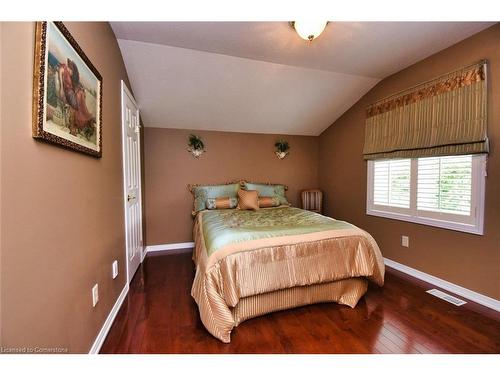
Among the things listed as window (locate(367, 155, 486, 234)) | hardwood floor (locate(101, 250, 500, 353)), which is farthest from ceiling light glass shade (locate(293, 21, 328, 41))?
hardwood floor (locate(101, 250, 500, 353))

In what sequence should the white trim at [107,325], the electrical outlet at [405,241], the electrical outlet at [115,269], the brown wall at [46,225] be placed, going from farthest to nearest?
the electrical outlet at [405,241] → the electrical outlet at [115,269] → the white trim at [107,325] → the brown wall at [46,225]

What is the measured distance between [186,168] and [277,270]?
261 cm

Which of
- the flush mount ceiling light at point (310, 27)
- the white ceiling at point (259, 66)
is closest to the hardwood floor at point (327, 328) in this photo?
the flush mount ceiling light at point (310, 27)

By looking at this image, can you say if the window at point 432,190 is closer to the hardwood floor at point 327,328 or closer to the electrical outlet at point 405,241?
the electrical outlet at point 405,241

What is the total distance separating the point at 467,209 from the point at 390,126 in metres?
1.26

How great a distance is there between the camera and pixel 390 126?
2812 millimetres

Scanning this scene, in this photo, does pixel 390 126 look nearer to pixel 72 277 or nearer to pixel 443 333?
pixel 443 333

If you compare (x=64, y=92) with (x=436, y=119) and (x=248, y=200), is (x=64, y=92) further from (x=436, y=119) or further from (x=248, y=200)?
(x=436, y=119)

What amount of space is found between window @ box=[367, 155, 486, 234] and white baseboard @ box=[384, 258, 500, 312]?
0.59 meters

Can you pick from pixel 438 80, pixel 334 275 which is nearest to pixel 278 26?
pixel 438 80

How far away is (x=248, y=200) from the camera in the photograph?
3.37m

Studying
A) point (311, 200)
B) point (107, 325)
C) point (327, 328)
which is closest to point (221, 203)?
point (311, 200)

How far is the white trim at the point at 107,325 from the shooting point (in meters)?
1.43

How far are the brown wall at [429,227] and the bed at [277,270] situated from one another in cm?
91
